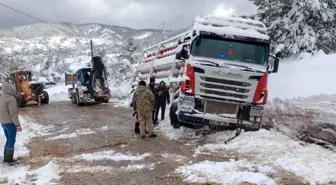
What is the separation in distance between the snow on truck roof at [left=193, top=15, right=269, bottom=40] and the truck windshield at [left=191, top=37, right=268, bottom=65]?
0.24m

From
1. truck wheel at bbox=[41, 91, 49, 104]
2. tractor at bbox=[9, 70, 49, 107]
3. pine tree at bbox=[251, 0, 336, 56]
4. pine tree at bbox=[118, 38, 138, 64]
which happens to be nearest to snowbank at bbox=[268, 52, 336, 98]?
pine tree at bbox=[251, 0, 336, 56]

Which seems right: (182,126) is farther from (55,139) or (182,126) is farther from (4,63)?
(4,63)

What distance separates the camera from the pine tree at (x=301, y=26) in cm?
2262

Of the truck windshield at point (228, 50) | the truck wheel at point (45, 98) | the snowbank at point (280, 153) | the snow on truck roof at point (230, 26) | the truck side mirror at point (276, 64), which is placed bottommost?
the truck wheel at point (45, 98)

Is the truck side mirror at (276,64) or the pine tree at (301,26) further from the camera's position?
the pine tree at (301,26)

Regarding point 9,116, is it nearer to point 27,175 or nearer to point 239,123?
point 27,175

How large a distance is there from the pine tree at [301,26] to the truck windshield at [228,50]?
1388 centimetres

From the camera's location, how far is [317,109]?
15906 mm

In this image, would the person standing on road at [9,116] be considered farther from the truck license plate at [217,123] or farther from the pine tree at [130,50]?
the pine tree at [130,50]

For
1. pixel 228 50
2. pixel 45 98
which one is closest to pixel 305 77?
pixel 228 50

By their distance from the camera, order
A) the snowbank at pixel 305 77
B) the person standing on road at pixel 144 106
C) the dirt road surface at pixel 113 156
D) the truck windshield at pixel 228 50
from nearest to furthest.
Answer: the dirt road surface at pixel 113 156 < the truck windshield at pixel 228 50 < the person standing on road at pixel 144 106 < the snowbank at pixel 305 77

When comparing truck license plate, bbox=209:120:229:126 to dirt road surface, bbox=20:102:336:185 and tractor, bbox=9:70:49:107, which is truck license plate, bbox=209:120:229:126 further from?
tractor, bbox=9:70:49:107

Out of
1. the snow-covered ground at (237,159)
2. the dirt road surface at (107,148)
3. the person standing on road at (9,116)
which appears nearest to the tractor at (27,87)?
the dirt road surface at (107,148)

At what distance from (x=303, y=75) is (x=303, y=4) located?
4.74 meters
